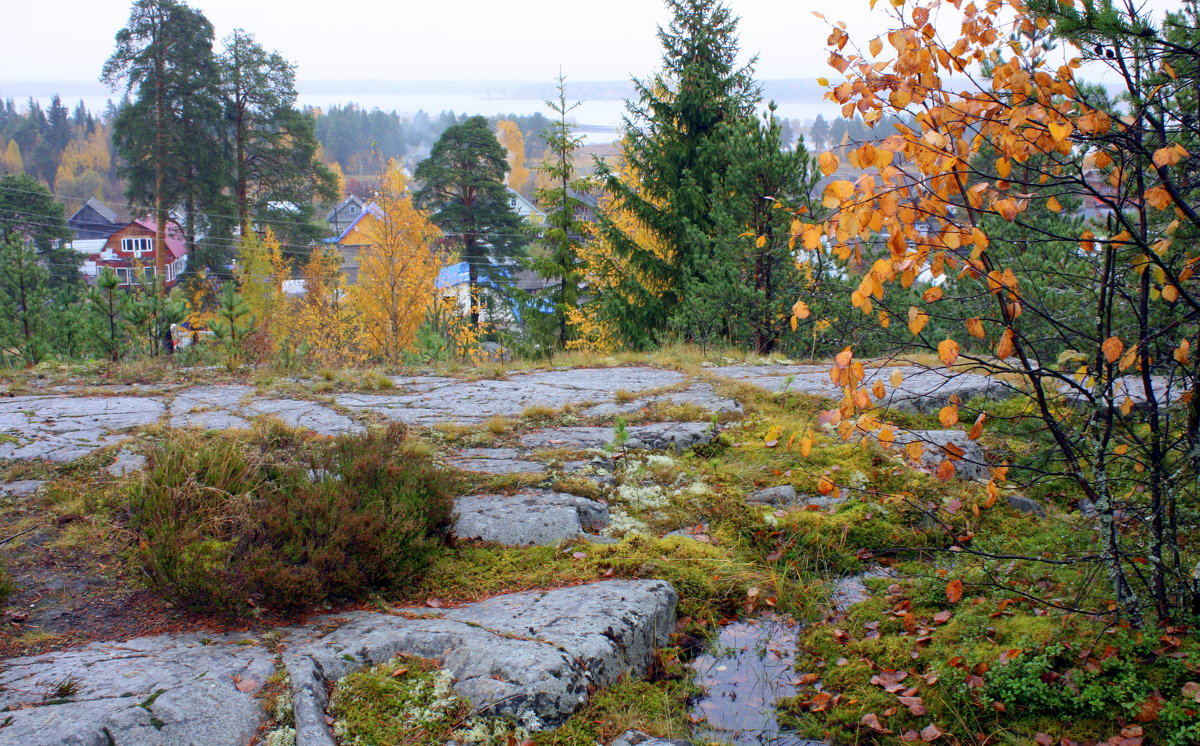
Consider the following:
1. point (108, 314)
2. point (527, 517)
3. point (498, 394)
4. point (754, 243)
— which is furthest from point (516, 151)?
point (527, 517)

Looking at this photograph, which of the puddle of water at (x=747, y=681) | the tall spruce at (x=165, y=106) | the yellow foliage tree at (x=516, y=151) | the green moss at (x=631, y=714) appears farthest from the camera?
the yellow foliage tree at (x=516, y=151)

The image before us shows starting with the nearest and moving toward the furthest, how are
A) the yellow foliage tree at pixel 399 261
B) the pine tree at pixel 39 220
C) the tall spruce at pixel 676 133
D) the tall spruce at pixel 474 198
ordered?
the tall spruce at pixel 676 133
the yellow foliage tree at pixel 399 261
the tall spruce at pixel 474 198
the pine tree at pixel 39 220

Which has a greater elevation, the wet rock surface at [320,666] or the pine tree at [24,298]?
the pine tree at [24,298]

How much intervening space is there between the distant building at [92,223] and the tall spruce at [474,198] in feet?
132

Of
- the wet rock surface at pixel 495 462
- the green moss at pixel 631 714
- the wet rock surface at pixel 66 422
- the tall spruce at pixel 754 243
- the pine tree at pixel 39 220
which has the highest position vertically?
the pine tree at pixel 39 220

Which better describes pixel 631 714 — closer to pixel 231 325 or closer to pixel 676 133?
pixel 231 325

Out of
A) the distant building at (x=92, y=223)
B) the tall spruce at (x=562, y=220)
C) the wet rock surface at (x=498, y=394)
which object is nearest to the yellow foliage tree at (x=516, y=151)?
the distant building at (x=92, y=223)

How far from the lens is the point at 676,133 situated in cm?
1616

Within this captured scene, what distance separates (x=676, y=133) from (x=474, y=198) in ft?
68.8

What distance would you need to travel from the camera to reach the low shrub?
8.98ft

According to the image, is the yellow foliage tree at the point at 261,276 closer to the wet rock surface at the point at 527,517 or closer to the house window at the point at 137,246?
the wet rock surface at the point at 527,517

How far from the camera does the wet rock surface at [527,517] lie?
3666 mm

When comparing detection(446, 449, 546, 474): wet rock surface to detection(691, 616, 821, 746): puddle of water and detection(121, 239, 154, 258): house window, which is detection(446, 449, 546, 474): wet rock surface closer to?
detection(691, 616, 821, 746): puddle of water

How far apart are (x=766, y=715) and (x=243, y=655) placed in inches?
71.4
